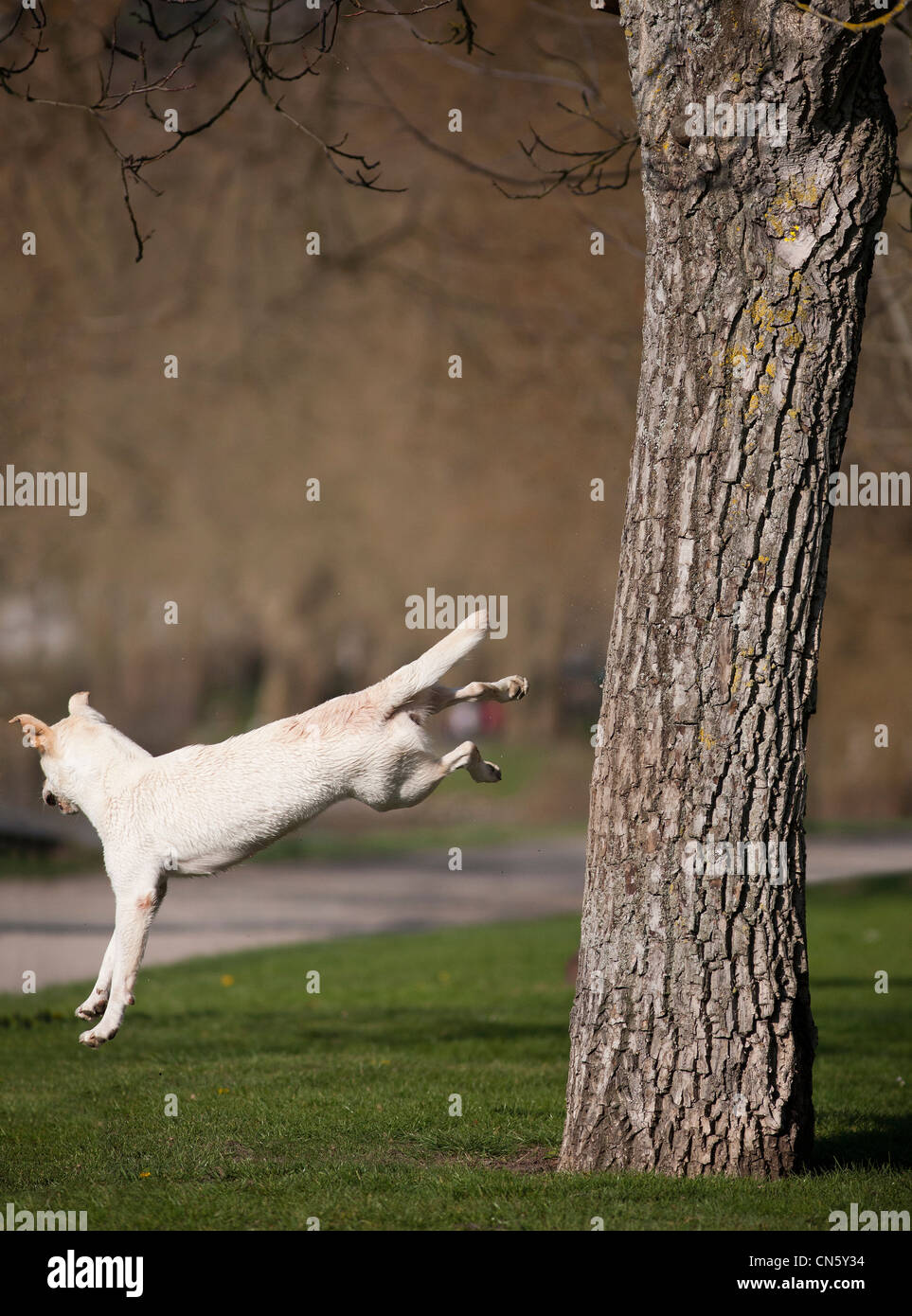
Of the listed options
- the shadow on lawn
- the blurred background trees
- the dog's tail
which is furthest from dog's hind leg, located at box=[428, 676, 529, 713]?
the blurred background trees

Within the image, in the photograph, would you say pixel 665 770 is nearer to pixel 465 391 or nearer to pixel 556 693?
pixel 556 693

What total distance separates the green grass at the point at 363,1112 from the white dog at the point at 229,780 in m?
1.04

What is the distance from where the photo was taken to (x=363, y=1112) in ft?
17.6

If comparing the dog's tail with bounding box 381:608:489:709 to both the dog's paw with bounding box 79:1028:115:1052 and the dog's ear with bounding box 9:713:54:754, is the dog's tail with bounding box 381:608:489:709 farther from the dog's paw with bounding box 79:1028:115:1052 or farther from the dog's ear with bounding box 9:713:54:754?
the dog's paw with bounding box 79:1028:115:1052

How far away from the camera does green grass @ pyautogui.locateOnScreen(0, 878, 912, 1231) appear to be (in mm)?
4086

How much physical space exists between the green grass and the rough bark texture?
0.39m

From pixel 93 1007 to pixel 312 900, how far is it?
1253 cm

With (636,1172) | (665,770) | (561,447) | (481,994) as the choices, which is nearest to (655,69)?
(665,770)

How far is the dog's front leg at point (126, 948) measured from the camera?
146 inches

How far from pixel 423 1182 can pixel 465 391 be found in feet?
51.2

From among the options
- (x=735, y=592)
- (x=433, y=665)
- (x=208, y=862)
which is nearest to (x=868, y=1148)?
(x=735, y=592)

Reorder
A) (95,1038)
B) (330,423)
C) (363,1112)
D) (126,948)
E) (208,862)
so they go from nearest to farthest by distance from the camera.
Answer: (95,1038) < (126,948) < (208,862) < (363,1112) < (330,423)

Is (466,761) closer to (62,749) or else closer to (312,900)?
(62,749)

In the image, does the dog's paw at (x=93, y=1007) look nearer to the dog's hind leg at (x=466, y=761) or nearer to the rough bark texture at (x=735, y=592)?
the dog's hind leg at (x=466, y=761)
